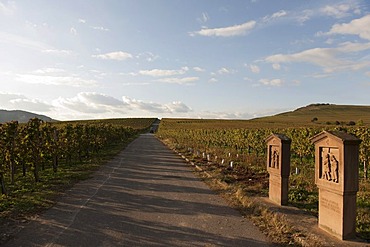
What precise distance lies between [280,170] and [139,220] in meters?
4.29

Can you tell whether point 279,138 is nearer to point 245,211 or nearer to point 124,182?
point 245,211

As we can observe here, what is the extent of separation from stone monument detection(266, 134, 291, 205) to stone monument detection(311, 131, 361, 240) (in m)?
2.29

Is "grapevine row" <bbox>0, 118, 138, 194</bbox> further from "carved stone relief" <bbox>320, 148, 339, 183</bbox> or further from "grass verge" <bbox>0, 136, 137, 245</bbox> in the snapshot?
"carved stone relief" <bbox>320, 148, 339, 183</bbox>

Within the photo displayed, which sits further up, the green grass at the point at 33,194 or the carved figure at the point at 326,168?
the carved figure at the point at 326,168

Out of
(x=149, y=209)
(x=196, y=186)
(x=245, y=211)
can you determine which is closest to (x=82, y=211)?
(x=149, y=209)

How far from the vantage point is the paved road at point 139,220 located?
6.69 metres

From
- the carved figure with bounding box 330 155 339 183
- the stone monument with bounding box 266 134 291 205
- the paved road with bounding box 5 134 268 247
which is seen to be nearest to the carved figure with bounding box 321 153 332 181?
the carved figure with bounding box 330 155 339 183

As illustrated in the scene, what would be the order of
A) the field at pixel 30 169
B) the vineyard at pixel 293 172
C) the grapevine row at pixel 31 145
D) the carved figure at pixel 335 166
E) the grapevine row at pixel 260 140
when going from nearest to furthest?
1. the carved figure at pixel 335 166
2. the field at pixel 30 169
3. the vineyard at pixel 293 172
4. the grapevine row at pixel 31 145
5. the grapevine row at pixel 260 140

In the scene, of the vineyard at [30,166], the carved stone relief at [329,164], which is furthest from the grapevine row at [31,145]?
the carved stone relief at [329,164]

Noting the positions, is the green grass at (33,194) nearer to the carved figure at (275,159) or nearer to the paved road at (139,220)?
the paved road at (139,220)

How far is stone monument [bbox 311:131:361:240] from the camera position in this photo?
6699mm

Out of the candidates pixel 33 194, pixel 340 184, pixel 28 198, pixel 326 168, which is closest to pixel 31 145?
pixel 33 194

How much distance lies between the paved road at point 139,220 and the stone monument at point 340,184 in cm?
152

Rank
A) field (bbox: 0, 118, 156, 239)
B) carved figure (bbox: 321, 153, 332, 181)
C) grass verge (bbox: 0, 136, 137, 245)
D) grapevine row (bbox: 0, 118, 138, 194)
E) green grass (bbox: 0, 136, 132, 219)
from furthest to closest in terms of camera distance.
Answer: grapevine row (bbox: 0, 118, 138, 194)
field (bbox: 0, 118, 156, 239)
green grass (bbox: 0, 136, 132, 219)
grass verge (bbox: 0, 136, 137, 245)
carved figure (bbox: 321, 153, 332, 181)
